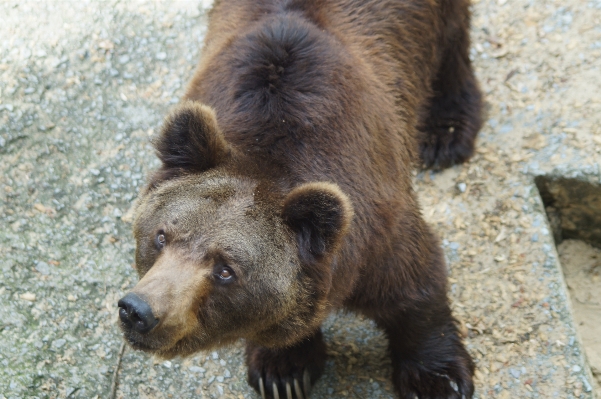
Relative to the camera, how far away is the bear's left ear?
334cm

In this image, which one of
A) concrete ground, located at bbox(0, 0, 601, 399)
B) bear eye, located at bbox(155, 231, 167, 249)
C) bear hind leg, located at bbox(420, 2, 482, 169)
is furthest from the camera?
bear hind leg, located at bbox(420, 2, 482, 169)

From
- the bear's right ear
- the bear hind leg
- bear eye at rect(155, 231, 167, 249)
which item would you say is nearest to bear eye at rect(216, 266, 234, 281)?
bear eye at rect(155, 231, 167, 249)

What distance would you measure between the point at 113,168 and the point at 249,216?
112 inches

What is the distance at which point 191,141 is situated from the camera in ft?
11.8

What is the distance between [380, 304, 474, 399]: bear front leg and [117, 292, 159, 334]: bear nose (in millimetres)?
2066

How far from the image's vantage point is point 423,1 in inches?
199

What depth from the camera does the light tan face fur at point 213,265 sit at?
3.31m

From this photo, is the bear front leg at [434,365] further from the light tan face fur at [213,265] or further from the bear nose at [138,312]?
the bear nose at [138,312]

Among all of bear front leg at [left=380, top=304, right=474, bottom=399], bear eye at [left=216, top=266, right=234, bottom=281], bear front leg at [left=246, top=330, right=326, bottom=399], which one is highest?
bear eye at [left=216, top=266, right=234, bottom=281]

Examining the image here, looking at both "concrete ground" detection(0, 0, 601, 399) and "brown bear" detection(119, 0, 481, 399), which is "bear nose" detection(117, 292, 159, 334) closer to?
"brown bear" detection(119, 0, 481, 399)

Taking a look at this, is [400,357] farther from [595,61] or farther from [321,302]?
[595,61]

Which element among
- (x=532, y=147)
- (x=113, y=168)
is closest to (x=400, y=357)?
(x=532, y=147)

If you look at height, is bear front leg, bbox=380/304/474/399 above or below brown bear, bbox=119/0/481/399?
below

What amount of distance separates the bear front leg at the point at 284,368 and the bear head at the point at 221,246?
116 cm
